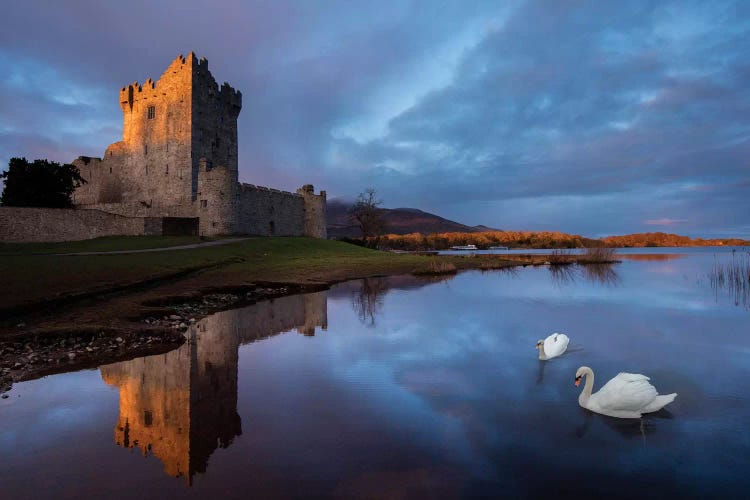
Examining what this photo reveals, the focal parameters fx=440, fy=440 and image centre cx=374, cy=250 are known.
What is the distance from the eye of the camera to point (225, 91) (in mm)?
48125

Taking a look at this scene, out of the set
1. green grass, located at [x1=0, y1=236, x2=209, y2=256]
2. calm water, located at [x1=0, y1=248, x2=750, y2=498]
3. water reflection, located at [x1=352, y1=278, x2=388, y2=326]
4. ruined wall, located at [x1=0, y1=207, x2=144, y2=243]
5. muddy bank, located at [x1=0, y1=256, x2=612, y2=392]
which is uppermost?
ruined wall, located at [x1=0, y1=207, x2=144, y2=243]

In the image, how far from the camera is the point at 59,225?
110ft

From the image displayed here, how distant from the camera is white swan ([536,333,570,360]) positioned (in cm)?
880

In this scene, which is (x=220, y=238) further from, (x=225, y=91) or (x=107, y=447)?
(x=107, y=447)

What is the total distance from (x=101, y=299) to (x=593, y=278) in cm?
2392

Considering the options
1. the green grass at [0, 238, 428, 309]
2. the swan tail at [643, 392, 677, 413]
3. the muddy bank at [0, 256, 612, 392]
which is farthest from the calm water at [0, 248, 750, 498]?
the green grass at [0, 238, 428, 309]

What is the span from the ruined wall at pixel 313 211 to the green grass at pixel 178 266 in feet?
40.7

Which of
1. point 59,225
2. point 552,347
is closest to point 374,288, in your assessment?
point 552,347

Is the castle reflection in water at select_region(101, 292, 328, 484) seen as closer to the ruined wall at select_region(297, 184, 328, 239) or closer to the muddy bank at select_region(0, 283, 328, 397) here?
the muddy bank at select_region(0, 283, 328, 397)

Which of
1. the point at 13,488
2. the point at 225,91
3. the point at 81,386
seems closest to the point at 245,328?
the point at 81,386

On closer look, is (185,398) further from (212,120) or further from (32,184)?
(212,120)

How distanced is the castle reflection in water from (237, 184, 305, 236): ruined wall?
1251 inches

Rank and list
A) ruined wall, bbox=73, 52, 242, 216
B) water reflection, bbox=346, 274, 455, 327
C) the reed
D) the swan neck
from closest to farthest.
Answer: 1. the swan neck
2. water reflection, bbox=346, 274, 455, 327
3. the reed
4. ruined wall, bbox=73, 52, 242, 216

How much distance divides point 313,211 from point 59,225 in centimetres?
2534
